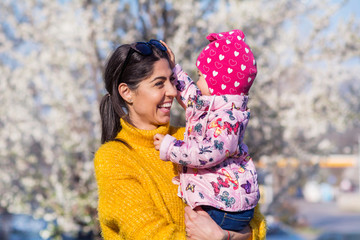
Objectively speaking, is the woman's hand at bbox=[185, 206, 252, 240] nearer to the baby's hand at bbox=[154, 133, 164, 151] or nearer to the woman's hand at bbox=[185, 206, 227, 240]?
the woman's hand at bbox=[185, 206, 227, 240]

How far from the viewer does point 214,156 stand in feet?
6.48

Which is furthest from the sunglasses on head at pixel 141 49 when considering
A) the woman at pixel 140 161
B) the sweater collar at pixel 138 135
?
the sweater collar at pixel 138 135

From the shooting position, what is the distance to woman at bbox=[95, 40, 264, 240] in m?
1.99

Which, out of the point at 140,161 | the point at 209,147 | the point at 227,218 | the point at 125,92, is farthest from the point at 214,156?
the point at 125,92

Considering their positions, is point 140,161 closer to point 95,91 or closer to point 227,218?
point 227,218

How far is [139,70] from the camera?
7.46ft

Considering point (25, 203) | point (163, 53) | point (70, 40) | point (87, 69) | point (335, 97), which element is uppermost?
point (163, 53)

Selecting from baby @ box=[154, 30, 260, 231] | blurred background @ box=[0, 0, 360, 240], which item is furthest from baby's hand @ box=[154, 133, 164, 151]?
blurred background @ box=[0, 0, 360, 240]

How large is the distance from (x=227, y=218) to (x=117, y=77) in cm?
93

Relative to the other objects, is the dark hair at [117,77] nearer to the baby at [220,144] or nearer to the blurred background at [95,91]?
the baby at [220,144]

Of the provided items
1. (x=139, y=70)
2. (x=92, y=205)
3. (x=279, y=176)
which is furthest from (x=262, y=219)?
(x=279, y=176)

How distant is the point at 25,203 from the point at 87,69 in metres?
2.59

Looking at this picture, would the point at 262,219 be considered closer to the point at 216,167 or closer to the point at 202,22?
the point at 216,167

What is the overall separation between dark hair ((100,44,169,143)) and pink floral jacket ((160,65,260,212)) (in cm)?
30
